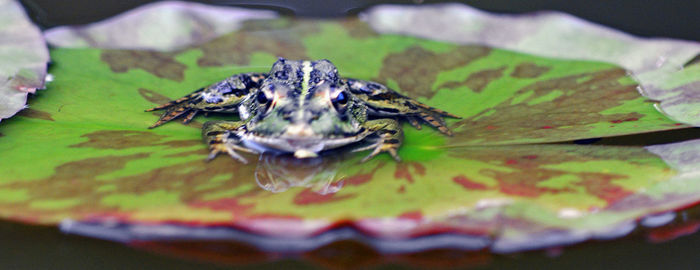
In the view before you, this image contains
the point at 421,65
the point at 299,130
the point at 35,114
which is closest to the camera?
the point at 299,130

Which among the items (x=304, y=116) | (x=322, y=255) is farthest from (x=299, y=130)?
(x=322, y=255)

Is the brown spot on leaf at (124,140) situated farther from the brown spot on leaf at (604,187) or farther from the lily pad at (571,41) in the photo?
the lily pad at (571,41)

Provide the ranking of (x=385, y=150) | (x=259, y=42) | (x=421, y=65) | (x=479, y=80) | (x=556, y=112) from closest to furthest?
(x=385, y=150), (x=556, y=112), (x=479, y=80), (x=421, y=65), (x=259, y=42)

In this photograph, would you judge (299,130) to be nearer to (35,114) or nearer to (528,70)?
(35,114)

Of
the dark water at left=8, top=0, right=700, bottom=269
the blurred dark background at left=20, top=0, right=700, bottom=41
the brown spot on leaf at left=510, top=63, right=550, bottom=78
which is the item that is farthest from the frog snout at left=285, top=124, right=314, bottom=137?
the blurred dark background at left=20, top=0, right=700, bottom=41

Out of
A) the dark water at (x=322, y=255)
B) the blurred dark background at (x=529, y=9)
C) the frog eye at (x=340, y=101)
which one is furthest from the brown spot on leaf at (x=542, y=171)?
the blurred dark background at (x=529, y=9)

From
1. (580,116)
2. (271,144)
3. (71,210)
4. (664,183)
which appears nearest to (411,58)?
(580,116)
